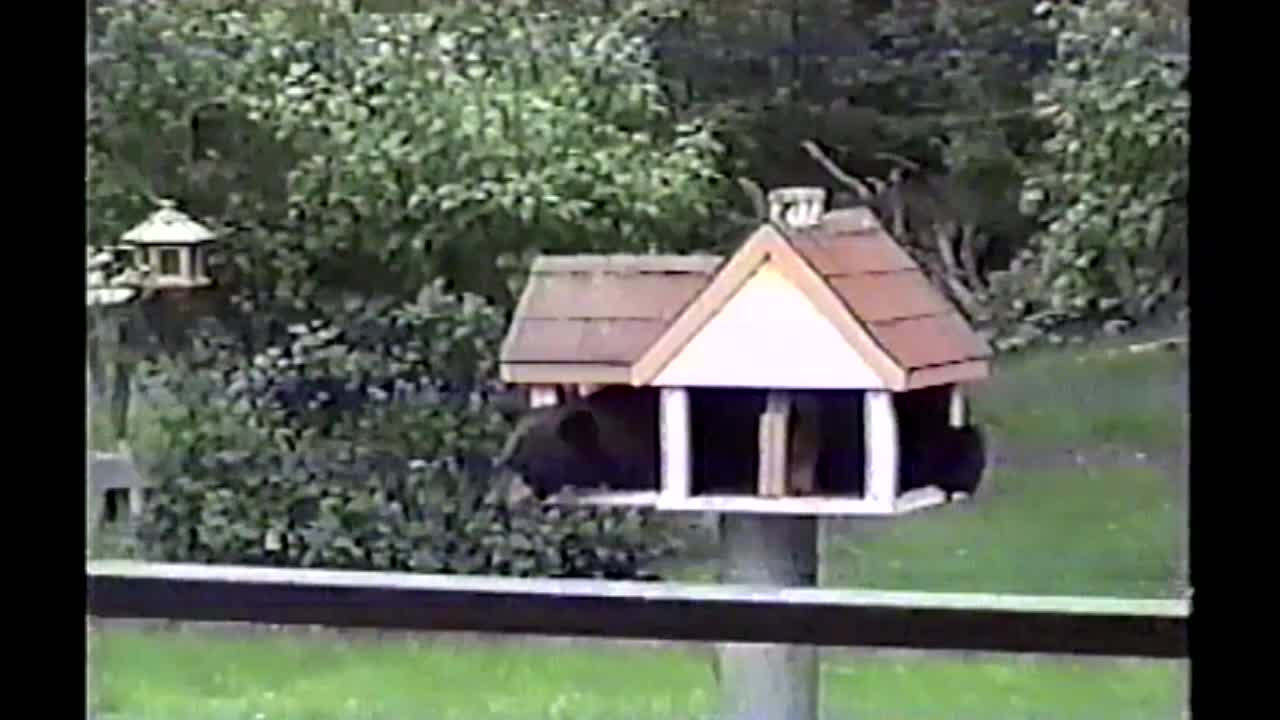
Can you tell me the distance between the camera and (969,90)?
145cm

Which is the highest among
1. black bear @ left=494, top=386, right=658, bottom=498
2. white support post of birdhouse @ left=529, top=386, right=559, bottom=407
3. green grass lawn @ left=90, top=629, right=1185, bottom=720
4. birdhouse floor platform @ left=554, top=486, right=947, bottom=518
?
white support post of birdhouse @ left=529, top=386, right=559, bottom=407

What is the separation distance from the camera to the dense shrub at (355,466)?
1.53m

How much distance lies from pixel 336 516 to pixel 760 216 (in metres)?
0.40

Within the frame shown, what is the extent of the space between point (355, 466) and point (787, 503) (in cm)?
34

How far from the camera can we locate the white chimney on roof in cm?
144

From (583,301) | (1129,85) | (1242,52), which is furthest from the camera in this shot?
(583,301)

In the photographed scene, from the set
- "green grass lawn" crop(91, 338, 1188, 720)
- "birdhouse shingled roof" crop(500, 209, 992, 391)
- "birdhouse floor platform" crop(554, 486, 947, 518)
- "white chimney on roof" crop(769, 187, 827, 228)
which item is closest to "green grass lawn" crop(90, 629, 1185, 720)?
"green grass lawn" crop(91, 338, 1188, 720)

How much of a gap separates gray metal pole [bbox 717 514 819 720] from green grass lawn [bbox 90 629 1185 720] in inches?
0.7

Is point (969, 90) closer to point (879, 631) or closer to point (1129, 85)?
point (1129, 85)

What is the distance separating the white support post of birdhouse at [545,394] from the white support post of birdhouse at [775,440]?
0.15 m

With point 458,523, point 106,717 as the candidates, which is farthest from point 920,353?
point 106,717

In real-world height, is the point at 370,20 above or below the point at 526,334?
above

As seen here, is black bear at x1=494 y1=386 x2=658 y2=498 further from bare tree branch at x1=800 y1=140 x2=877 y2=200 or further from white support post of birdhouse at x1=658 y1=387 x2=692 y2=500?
bare tree branch at x1=800 y1=140 x2=877 y2=200

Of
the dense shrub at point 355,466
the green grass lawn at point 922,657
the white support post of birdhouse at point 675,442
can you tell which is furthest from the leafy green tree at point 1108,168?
the dense shrub at point 355,466
